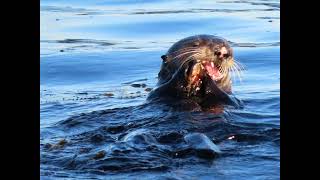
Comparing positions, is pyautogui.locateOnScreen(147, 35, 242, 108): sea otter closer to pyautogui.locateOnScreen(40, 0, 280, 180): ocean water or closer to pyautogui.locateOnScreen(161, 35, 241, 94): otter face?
pyautogui.locateOnScreen(161, 35, 241, 94): otter face

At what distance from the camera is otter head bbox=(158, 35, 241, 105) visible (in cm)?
518

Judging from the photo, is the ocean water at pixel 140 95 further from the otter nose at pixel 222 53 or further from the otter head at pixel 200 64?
the otter nose at pixel 222 53

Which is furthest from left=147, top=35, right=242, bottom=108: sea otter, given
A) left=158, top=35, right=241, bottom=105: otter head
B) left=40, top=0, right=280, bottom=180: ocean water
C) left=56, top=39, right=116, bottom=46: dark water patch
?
left=56, top=39, right=116, bottom=46: dark water patch

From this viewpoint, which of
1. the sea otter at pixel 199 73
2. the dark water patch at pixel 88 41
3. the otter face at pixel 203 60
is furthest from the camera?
the dark water patch at pixel 88 41

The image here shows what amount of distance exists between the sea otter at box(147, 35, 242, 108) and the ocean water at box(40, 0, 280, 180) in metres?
0.22

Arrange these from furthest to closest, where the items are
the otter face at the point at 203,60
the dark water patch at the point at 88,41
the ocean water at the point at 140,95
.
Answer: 1. the dark water patch at the point at 88,41
2. the otter face at the point at 203,60
3. the ocean water at the point at 140,95

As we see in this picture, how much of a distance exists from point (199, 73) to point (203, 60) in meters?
0.21

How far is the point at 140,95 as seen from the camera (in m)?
5.97

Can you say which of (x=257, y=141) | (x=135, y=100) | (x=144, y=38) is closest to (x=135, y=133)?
(x=257, y=141)

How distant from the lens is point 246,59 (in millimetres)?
7594

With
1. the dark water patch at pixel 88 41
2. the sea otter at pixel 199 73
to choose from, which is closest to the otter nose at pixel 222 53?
the sea otter at pixel 199 73

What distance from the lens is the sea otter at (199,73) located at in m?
5.09
